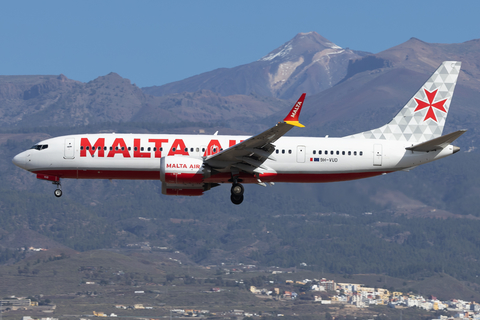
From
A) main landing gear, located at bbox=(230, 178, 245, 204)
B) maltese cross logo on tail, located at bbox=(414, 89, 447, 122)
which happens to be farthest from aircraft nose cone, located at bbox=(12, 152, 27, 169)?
A: maltese cross logo on tail, located at bbox=(414, 89, 447, 122)

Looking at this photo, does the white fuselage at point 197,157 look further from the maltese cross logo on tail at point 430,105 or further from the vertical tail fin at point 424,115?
the maltese cross logo on tail at point 430,105

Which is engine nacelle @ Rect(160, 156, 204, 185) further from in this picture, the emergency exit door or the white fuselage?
the emergency exit door

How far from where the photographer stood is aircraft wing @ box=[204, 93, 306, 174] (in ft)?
178

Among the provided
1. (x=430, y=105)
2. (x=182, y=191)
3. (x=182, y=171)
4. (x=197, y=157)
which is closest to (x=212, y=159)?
(x=197, y=157)

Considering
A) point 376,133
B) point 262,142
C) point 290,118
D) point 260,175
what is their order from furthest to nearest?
point 376,133 < point 260,175 < point 262,142 < point 290,118

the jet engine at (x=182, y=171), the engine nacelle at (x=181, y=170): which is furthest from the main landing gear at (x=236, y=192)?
the engine nacelle at (x=181, y=170)

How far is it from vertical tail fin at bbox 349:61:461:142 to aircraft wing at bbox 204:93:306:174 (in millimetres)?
11561

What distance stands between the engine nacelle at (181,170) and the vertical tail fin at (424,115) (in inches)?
622

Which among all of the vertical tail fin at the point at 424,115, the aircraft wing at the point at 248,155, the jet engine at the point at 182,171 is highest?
the vertical tail fin at the point at 424,115

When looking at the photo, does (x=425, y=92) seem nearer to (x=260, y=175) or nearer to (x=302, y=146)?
(x=302, y=146)

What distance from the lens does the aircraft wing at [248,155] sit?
54250 mm

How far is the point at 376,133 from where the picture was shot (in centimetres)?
6538

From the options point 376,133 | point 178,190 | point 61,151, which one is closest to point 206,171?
point 178,190

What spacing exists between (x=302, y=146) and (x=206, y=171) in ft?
27.8
